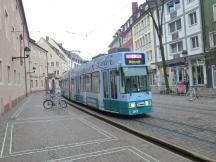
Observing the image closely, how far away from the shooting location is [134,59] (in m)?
14.4

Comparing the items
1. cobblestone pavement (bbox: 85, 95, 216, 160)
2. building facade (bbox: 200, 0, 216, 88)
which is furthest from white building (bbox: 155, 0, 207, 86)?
cobblestone pavement (bbox: 85, 95, 216, 160)

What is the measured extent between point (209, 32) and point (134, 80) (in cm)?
2366

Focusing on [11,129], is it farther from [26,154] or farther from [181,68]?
[181,68]

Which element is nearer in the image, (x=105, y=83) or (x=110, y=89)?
(x=110, y=89)

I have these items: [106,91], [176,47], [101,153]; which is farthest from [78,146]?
[176,47]

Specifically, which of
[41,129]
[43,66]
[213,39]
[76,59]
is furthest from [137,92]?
[76,59]

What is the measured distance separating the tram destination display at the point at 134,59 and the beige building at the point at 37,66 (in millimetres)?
50242

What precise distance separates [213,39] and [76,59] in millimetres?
92932

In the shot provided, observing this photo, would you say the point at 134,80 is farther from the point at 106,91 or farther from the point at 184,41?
the point at 184,41

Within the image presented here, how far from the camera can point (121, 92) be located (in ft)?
46.4

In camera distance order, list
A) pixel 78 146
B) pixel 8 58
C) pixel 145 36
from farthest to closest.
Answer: pixel 145 36, pixel 8 58, pixel 78 146

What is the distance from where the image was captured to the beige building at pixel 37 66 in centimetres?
6441

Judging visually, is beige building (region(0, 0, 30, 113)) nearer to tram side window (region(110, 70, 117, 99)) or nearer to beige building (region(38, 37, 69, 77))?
tram side window (region(110, 70, 117, 99))

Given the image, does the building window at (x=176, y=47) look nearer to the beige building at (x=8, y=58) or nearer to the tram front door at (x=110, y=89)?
the beige building at (x=8, y=58)
